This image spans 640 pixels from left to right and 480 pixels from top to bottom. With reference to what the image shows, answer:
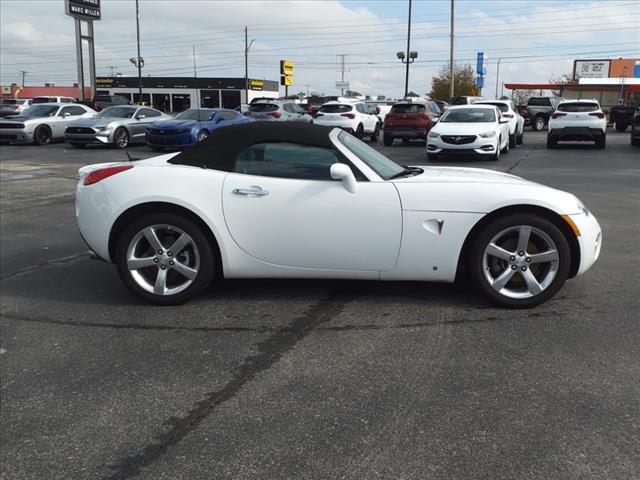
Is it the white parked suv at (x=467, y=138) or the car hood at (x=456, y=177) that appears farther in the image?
the white parked suv at (x=467, y=138)

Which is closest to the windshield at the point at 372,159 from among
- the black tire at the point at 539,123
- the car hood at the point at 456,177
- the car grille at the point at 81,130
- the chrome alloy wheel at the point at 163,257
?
the car hood at the point at 456,177

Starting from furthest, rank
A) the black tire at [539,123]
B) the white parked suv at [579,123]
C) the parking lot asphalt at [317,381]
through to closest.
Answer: the black tire at [539,123] < the white parked suv at [579,123] < the parking lot asphalt at [317,381]

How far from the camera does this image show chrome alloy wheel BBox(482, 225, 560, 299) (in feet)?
13.8

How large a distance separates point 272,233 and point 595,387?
2.26 m

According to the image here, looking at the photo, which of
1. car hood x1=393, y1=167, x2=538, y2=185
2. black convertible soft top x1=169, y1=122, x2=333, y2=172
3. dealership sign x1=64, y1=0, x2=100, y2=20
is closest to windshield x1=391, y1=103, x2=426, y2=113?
car hood x1=393, y1=167, x2=538, y2=185

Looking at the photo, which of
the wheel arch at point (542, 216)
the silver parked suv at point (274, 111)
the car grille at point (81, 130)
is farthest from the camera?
the silver parked suv at point (274, 111)

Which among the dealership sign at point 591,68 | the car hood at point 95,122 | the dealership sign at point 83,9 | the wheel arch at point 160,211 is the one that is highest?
the dealership sign at point 83,9

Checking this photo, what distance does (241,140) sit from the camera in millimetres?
4480

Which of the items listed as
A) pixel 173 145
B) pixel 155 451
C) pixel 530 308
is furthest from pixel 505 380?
pixel 173 145

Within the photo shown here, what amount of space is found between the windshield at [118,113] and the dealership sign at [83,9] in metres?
24.7

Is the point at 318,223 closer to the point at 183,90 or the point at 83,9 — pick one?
the point at 83,9

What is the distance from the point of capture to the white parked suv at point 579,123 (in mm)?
19312

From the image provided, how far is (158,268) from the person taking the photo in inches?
174

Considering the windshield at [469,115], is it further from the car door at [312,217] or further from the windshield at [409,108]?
the car door at [312,217]
